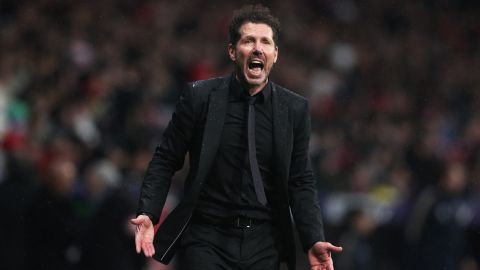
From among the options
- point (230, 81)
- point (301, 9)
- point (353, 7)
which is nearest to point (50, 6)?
point (301, 9)

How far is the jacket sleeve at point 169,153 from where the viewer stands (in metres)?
5.44

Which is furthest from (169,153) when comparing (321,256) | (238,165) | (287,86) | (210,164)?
(287,86)

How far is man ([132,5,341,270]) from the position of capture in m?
5.43

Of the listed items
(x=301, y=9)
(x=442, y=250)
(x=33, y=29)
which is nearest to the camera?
(x=442, y=250)

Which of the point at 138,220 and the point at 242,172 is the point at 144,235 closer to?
the point at 138,220

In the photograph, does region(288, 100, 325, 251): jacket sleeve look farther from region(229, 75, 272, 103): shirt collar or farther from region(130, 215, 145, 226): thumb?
region(130, 215, 145, 226): thumb

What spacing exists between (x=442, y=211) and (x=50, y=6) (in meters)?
5.37

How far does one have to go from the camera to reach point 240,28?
555cm

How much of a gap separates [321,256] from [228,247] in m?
0.42

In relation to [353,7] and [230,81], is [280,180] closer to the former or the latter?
[230,81]

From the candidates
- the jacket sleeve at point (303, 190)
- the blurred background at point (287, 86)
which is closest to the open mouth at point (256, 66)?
the jacket sleeve at point (303, 190)

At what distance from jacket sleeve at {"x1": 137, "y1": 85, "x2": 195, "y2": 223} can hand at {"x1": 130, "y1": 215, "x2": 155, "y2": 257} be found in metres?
0.09

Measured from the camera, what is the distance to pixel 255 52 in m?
5.46

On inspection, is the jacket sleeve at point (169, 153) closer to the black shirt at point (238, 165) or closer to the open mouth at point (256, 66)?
the black shirt at point (238, 165)
